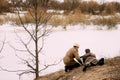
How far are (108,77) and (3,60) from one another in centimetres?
1101

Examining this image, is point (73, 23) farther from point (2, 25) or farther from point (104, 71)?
point (104, 71)

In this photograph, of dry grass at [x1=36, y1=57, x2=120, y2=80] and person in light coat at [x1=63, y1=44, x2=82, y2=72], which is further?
person in light coat at [x1=63, y1=44, x2=82, y2=72]

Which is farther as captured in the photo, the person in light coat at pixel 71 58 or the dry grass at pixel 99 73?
the person in light coat at pixel 71 58

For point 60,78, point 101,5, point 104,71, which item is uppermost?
point 104,71

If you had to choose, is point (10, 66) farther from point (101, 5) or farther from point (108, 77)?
point (101, 5)

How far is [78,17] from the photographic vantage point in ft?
163

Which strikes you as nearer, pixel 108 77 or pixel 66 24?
pixel 108 77

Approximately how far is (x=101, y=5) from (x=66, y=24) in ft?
89.7

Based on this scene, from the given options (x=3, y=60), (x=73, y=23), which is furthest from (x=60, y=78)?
(x=73, y=23)

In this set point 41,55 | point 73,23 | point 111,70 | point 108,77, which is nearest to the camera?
point 108,77

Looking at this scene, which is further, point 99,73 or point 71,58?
point 71,58

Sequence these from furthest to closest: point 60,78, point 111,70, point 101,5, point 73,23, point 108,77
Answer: point 101,5 → point 73,23 → point 60,78 → point 111,70 → point 108,77

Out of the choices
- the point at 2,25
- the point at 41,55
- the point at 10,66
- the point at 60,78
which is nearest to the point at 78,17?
the point at 2,25

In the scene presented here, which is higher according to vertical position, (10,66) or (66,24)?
(10,66)
